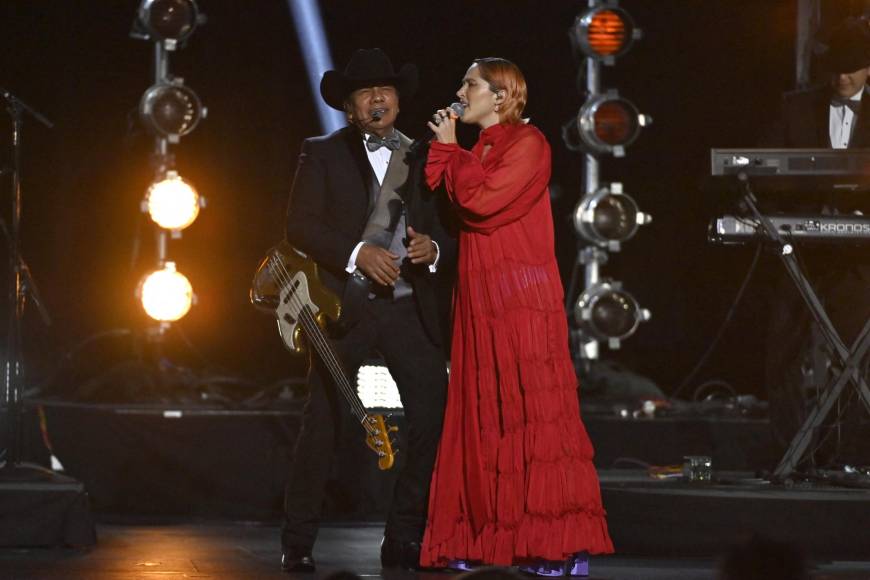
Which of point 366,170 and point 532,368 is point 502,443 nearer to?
point 532,368

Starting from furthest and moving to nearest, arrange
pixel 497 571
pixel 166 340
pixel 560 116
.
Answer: pixel 560 116
pixel 166 340
pixel 497 571

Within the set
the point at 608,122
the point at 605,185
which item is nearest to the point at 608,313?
the point at 605,185

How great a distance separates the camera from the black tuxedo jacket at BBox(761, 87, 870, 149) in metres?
5.30

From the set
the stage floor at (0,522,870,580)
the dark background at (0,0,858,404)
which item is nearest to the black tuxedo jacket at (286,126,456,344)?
the stage floor at (0,522,870,580)

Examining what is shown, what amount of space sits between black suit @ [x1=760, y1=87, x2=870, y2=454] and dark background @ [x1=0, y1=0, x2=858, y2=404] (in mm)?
2047

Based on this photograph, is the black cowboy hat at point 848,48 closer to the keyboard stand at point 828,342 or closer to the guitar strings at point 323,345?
the keyboard stand at point 828,342

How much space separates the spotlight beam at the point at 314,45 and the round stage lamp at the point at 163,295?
160 centimetres

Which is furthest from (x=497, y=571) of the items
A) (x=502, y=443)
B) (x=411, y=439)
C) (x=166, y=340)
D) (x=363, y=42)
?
(x=363, y=42)

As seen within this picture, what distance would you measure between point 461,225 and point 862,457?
6.77 ft

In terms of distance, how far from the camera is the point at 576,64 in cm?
853

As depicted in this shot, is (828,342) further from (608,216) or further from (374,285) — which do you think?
(608,216)

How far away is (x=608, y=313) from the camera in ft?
23.9

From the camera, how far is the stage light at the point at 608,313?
7.26m

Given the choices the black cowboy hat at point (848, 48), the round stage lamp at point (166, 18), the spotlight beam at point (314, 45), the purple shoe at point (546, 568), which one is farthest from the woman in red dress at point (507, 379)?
the spotlight beam at point (314, 45)
